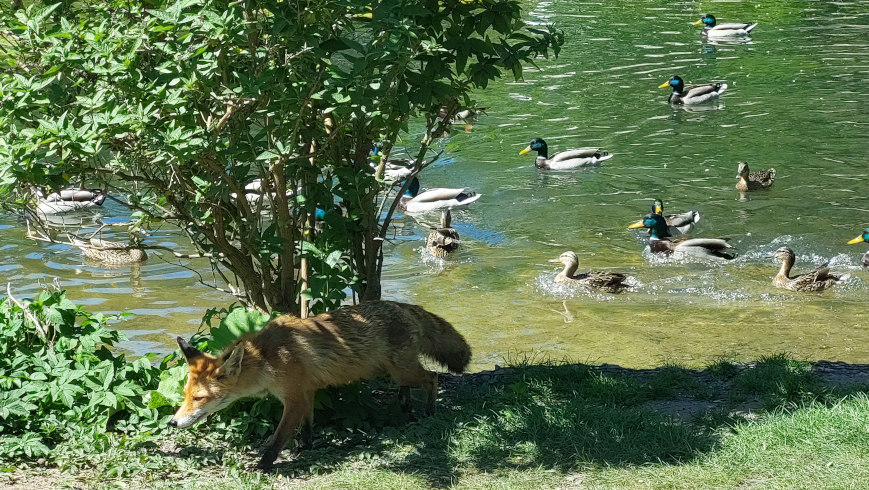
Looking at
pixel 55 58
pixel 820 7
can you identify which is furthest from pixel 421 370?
pixel 820 7

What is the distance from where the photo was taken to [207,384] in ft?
19.9

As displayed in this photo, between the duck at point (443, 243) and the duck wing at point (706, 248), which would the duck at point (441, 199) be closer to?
the duck at point (443, 243)

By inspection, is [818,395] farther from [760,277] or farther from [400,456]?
[760,277]

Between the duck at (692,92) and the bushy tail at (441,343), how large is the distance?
16.0 metres

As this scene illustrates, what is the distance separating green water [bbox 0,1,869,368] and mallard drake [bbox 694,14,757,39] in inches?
47.0

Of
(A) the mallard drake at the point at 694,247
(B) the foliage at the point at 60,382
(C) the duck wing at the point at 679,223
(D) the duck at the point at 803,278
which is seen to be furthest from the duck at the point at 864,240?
(B) the foliage at the point at 60,382

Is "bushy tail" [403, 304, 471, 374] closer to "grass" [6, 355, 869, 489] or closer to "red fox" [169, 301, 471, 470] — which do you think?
"red fox" [169, 301, 471, 470]

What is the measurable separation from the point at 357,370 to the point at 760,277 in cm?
843

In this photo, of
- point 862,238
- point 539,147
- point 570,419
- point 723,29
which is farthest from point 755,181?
point 723,29

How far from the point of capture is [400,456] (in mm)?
6207

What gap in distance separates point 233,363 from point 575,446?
2.16 meters

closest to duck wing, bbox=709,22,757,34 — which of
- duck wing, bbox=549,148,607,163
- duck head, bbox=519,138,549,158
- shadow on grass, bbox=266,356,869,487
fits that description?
duck wing, bbox=549,148,607,163

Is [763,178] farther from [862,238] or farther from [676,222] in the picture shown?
[862,238]

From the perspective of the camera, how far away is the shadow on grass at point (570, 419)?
6008 millimetres
